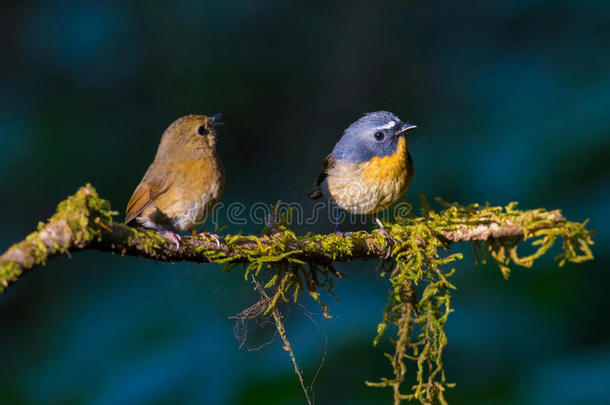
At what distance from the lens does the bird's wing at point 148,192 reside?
2.47 meters

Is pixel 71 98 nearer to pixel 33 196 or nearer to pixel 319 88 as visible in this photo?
pixel 33 196

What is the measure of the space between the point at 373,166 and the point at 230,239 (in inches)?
51.5

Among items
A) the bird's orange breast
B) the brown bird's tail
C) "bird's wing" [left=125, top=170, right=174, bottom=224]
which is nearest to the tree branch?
the bird's orange breast

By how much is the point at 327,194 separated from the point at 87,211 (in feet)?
7.04

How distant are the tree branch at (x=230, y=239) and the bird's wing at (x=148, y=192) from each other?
477 millimetres

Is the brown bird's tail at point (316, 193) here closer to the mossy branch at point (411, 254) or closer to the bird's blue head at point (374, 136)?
the bird's blue head at point (374, 136)

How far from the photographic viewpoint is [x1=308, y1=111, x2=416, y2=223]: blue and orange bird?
3137 mm

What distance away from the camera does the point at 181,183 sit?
8.03 ft

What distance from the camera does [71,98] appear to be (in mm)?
3828

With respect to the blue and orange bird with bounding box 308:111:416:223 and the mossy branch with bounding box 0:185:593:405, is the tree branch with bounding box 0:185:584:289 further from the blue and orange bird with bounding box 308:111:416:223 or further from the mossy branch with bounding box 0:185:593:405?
the blue and orange bird with bounding box 308:111:416:223

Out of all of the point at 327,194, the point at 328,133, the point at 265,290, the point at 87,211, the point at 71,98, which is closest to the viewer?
the point at 87,211

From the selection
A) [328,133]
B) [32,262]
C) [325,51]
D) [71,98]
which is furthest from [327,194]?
[32,262]

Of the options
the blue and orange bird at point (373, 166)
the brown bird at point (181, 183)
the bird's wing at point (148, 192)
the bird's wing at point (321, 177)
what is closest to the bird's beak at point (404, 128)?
the blue and orange bird at point (373, 166)

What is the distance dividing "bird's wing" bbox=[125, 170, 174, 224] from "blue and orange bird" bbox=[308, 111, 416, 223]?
1194 millimetres
